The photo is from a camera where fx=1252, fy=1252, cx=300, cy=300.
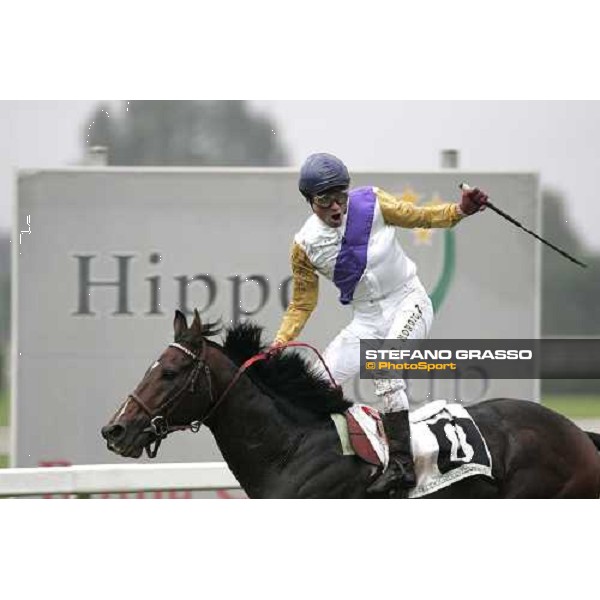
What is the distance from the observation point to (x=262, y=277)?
7.38 m

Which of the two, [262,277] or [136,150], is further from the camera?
[136,150]

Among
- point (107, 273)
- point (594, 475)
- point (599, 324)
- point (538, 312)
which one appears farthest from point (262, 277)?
point (594, 475)

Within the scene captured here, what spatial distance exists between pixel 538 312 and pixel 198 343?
3432 mm

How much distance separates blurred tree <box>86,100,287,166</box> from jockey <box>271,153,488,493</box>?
2.12 m

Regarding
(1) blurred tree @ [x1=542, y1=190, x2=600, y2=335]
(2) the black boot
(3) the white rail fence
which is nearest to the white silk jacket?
(2) the black boot

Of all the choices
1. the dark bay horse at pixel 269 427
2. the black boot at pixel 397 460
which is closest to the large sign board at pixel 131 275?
the dark bay horse at pixel 269 427

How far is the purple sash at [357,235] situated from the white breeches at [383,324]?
188 mm

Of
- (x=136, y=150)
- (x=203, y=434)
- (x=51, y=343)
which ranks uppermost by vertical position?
(x=136, y=150)

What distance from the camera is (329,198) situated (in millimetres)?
4816

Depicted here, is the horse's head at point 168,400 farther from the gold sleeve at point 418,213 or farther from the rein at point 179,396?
the gold sleeve at point 418,213

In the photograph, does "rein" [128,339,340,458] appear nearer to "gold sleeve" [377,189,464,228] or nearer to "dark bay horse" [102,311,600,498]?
"dark bay horse" [102,311,600,498]

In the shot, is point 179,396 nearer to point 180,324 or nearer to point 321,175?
point 180,324

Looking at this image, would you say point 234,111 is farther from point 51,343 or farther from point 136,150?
point 51,343

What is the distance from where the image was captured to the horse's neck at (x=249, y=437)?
4840 mm
